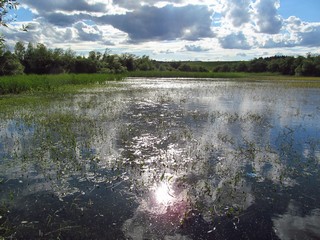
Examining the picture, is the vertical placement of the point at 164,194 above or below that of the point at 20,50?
below

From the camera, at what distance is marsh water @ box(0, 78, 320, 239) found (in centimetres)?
555

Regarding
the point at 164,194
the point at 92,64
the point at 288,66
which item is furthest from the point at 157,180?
the point at 288,66

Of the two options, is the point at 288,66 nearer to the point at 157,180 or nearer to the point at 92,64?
A: the point at 92,64

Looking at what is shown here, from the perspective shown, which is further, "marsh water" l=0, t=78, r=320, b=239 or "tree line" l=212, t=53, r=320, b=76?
"tree line" l=212, t=53, r=320, b=76

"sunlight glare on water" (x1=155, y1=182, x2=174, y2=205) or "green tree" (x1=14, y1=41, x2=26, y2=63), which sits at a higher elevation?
"green tree" (x1=14, y1=41, x2=26, y2=63)

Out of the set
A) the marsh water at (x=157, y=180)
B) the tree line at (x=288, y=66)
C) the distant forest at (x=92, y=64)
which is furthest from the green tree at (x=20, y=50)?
the tree line at (x=288, y=66)

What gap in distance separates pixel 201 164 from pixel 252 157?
1.91 meters

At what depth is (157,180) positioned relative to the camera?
25.0 ft

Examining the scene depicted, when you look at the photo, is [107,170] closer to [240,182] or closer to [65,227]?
[65,227]

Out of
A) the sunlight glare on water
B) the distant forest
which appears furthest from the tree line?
the sunlight glare on water

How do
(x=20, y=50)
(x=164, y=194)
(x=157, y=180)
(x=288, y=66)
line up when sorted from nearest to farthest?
(x=164, y=194), (x=157, y=180), (x=20, y=50), (x=288, y=66)

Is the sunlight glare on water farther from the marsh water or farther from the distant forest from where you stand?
the distant forest

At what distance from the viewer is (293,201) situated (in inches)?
261

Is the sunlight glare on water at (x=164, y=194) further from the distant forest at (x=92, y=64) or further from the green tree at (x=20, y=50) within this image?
the green tree at (x=20, y=50)
